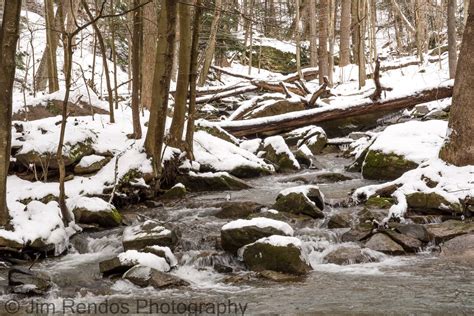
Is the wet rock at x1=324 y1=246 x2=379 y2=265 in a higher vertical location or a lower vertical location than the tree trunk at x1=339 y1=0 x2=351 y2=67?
lower

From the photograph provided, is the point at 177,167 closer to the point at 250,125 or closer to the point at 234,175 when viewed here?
the point at 234,175

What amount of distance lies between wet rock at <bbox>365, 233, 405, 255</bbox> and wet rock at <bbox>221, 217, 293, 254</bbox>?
3.26ft

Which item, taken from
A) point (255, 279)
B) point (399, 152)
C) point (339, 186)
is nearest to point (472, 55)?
point (399, 152)

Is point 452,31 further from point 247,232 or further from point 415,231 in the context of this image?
point 247,232

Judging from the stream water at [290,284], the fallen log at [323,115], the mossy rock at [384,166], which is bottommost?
the stream water at [290,284]

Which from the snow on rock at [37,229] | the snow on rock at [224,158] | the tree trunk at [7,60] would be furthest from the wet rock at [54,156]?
the tree trunk at [7,60]

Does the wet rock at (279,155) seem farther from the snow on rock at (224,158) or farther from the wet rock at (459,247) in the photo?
the wet rock at (459,247)

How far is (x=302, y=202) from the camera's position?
25.7 ft

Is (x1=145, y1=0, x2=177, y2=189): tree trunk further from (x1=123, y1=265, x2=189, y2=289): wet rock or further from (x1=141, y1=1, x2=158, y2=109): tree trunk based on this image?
(x1=123, y1=265, x2=189, y2=289): wet rock

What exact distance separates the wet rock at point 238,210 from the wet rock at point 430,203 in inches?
87.0

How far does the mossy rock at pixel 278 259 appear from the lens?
5844 mm

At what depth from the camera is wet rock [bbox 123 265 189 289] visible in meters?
5.48

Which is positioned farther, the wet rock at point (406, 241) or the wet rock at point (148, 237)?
the wet rock at point (148, 237)

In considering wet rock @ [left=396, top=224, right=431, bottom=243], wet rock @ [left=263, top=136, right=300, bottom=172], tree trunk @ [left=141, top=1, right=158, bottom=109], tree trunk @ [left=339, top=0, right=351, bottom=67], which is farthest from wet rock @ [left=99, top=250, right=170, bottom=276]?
tree trunk @ [left=339, top=0, right=351, bottom=67]
